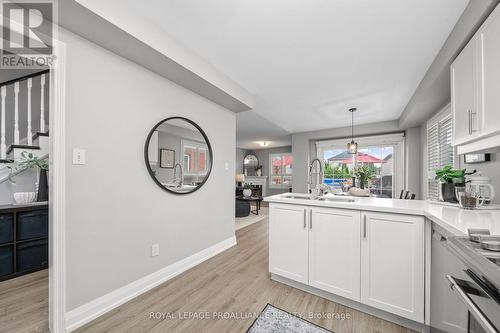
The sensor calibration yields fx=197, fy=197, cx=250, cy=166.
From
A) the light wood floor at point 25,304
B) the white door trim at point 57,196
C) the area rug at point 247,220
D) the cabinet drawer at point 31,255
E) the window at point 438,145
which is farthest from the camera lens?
the area rug at point 247,220

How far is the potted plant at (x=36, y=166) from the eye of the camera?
247 centimetres

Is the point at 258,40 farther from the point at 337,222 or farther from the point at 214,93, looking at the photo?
the point at 337,222

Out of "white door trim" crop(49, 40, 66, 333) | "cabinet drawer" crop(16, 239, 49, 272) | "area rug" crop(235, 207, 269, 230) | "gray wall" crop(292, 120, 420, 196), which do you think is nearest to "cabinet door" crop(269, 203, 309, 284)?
"white door trim" crop(49, 40, 66, 333)

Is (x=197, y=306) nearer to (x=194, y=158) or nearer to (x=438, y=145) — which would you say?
(x=194, y=158)

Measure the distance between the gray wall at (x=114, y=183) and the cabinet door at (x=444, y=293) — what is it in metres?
2.31

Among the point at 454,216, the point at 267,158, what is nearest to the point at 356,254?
the point at 454,216

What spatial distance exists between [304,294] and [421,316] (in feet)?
2.92

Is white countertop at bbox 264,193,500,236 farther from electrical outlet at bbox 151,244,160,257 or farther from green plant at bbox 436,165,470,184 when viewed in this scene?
electrical outlet at bbox 151,244,160,257

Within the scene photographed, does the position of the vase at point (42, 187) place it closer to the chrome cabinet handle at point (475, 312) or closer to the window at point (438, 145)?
the chrome cabinet handle at point (475, 312)

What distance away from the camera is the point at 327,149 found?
5.76 m

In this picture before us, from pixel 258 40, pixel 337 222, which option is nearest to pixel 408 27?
pixel 258 40

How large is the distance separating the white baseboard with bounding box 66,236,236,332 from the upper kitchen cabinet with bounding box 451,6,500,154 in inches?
114

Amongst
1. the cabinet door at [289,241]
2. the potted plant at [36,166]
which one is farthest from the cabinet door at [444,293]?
the potted plant at [36,166]

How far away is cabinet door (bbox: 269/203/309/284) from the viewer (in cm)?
194
